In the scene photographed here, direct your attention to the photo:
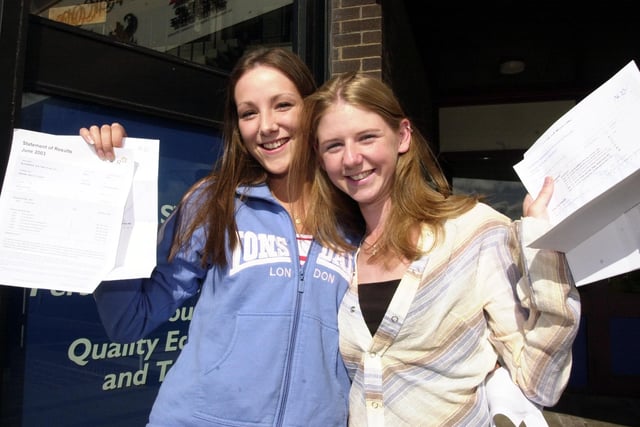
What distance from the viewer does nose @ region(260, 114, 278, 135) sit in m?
1.65

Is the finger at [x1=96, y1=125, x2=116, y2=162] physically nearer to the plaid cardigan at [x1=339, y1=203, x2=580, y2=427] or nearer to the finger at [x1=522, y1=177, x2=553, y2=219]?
the plaid cardigan at [x1=339, y1=203, x2=580, y2=427]

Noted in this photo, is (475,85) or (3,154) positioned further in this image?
(475,85)

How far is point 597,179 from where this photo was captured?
112 centimetres

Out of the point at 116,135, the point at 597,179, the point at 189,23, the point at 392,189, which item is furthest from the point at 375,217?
the point at 189,23

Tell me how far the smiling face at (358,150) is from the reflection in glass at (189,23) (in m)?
1.36

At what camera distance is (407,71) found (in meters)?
4.79

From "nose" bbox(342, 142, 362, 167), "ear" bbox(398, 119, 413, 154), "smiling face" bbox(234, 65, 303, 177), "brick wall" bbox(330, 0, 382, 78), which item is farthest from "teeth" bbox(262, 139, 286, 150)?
"brick wall" bbox(330, 0, 382, 78)

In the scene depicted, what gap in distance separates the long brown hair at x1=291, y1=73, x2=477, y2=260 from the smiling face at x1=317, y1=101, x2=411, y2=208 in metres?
0.03

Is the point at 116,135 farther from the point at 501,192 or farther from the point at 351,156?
the point at 501,192

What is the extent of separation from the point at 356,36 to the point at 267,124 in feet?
6.90

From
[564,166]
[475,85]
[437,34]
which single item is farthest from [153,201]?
[475,85]

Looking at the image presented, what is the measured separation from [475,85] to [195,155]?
4.93 m

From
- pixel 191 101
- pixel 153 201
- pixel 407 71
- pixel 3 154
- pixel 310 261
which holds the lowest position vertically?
pixel 310 261

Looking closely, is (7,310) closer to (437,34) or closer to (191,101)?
(191,101)
